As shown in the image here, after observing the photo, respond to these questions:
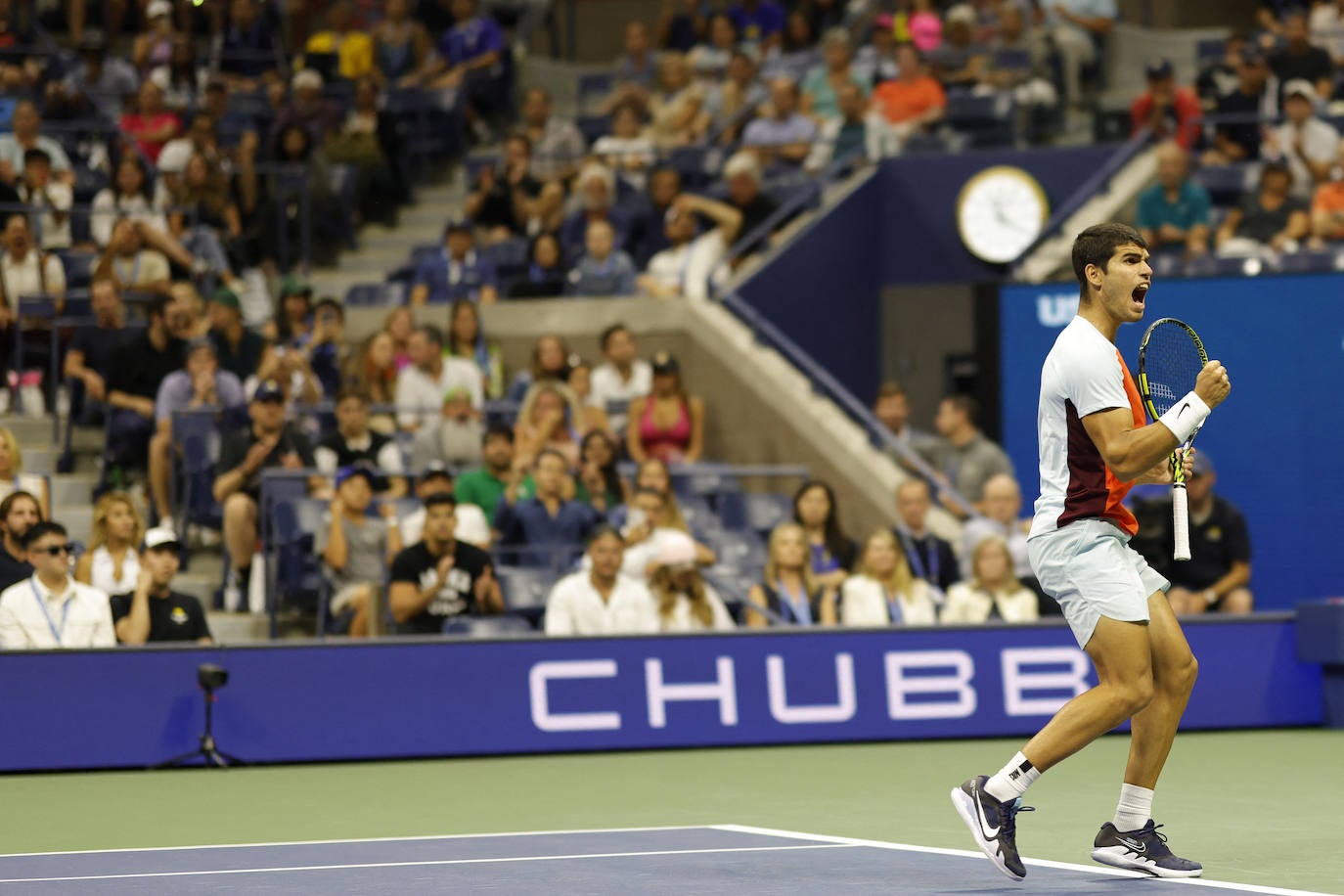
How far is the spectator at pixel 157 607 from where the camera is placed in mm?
12242

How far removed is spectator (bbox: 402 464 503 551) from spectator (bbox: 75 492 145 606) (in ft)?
5.34

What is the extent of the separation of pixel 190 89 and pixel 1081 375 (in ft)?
51.1

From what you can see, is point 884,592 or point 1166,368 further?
point 884,592

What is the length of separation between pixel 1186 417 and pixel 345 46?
52.7 feet

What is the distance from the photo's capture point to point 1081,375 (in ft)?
23.6

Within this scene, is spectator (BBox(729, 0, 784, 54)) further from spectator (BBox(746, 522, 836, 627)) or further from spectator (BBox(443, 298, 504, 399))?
spectator (BBox(746, 522, 836, 627))

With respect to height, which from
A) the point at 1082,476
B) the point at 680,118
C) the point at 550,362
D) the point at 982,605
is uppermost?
the point at 680,118

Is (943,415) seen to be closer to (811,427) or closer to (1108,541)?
(811,427)

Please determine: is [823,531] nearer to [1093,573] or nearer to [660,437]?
[660,437]

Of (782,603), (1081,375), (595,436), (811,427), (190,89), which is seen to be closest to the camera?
(1081,375)

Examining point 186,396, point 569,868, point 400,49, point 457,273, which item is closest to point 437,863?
point 569,868

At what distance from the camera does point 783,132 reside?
19500mm

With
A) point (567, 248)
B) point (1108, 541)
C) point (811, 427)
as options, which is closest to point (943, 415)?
point (811, 427)

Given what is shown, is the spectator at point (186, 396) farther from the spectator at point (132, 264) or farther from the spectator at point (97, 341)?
the spectator at point (132, 264)
